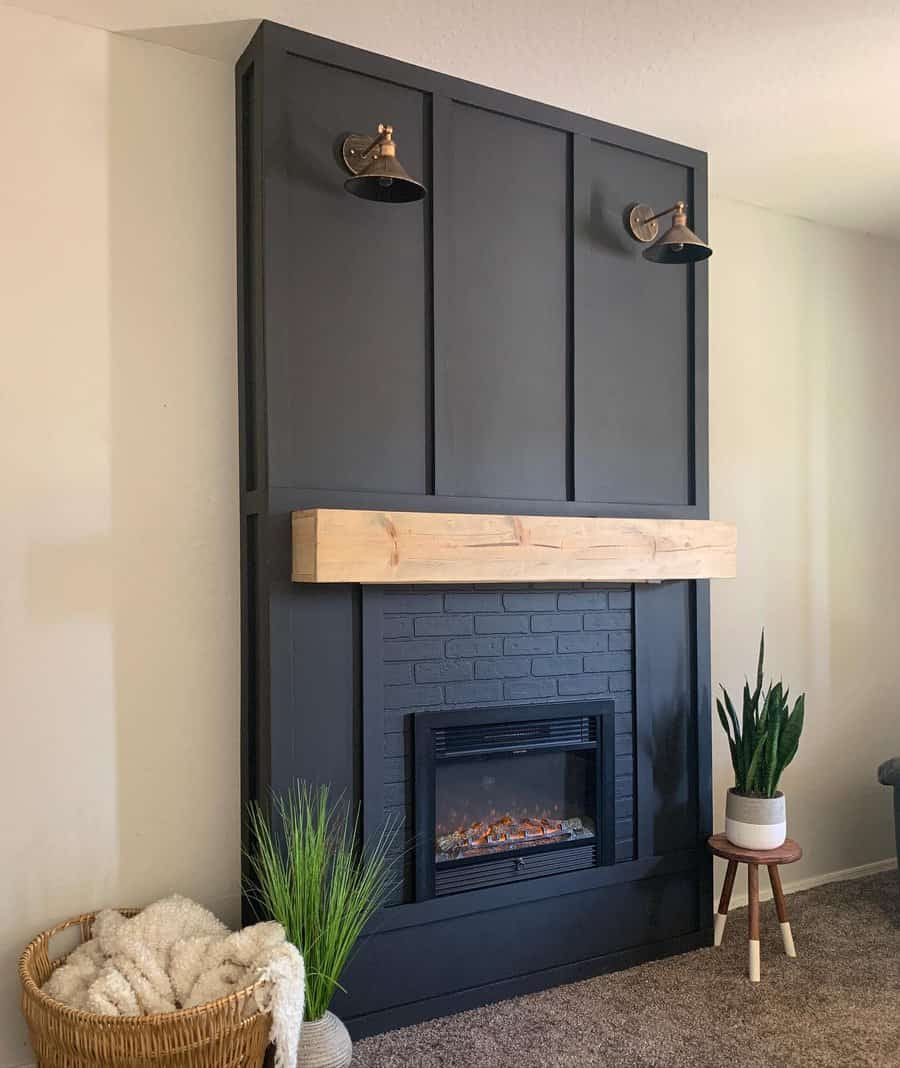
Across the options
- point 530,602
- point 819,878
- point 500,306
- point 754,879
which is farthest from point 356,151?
point 819,878

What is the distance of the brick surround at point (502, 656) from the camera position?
104 inches

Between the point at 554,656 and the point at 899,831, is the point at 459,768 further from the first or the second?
the point at 899,831

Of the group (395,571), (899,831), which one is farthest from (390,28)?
(899,831)

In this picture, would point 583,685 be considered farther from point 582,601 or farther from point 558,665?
point 582,601

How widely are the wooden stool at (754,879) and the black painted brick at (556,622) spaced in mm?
826

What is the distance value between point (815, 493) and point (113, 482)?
2.73 metres

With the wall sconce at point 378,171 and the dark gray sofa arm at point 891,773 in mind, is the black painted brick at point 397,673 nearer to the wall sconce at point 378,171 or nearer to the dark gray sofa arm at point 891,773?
the wall sconce at point 378,171

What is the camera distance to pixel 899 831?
3.33 m

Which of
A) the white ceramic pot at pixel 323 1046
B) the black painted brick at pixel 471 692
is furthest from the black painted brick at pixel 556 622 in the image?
the white ceramic pot at pixel 323 1046

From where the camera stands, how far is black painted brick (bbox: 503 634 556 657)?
2.83m

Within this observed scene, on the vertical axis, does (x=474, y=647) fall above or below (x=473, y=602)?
below

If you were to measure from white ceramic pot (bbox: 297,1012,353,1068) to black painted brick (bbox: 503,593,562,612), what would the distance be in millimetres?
1209

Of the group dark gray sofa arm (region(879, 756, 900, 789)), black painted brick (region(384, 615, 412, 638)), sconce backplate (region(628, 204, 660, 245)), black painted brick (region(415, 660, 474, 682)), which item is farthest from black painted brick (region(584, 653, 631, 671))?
sconce backplate (region(628, 204, 660, 245))

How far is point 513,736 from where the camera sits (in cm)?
284
